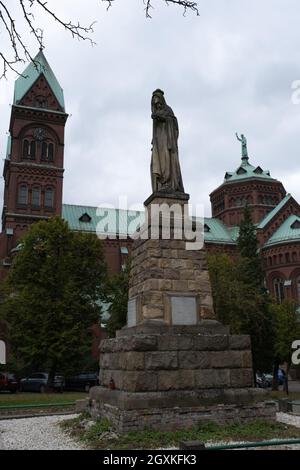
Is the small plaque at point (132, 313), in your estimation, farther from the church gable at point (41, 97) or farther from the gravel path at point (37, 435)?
the church gable at point (41, 97)

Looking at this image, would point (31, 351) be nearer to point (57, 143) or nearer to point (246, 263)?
point (246, 263)

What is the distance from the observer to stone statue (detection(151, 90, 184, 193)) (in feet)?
34.1

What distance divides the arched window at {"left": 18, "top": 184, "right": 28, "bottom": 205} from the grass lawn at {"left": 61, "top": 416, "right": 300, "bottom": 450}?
131ft

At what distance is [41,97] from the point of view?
49344 millimetres

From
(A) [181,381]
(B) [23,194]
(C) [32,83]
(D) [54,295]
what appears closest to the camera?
(A) [181,381]

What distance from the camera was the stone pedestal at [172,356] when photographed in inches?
321

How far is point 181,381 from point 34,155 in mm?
43436

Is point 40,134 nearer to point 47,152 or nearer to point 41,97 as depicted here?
point 47,152

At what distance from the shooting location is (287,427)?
8.66 m

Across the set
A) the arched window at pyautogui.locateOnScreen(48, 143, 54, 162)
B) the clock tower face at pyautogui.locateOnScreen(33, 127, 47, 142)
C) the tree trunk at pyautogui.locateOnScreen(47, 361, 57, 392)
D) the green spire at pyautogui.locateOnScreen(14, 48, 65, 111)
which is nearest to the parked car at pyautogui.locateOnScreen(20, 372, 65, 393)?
the tree trunk at pyautogui.locateOnScreen(47, 361, 57, 392)

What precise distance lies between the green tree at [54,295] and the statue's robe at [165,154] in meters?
19.4

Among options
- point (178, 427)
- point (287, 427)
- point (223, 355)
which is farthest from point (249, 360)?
point (178, 427)

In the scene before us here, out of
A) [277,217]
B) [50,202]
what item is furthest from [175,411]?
[277,217]
